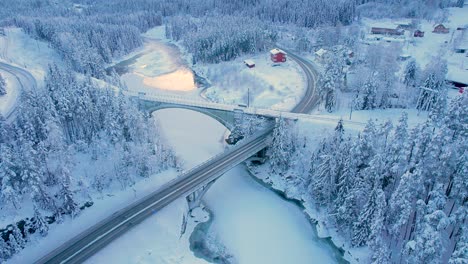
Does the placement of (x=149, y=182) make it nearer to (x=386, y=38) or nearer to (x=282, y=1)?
(x=386, y=38)

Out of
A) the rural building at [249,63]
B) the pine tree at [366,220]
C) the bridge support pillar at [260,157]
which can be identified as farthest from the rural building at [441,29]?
the pine tree at [366,220]

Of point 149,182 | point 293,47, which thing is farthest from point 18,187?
point 293,47

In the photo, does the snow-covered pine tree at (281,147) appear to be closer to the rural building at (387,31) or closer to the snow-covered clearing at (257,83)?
the snow-covered clearing at (257,83)

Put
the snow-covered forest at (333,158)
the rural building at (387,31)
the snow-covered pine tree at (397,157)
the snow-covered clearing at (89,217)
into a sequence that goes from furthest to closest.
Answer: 1. the rural building at (387,31)
2. the snow-covered clearing at (89,217)
3. the snow-covered pine tree at (397,157)
4. the snow-covered forest at (333,158)

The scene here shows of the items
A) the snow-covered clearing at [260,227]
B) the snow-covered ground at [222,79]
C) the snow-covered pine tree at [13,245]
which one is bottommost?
the snow-covered clearing at [260,227]

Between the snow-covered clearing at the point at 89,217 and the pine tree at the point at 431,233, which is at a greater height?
the pine tree at the point at 431,233

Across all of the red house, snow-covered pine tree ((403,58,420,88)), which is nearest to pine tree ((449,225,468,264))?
snow-covered pine tree ((403,58,420,88))
